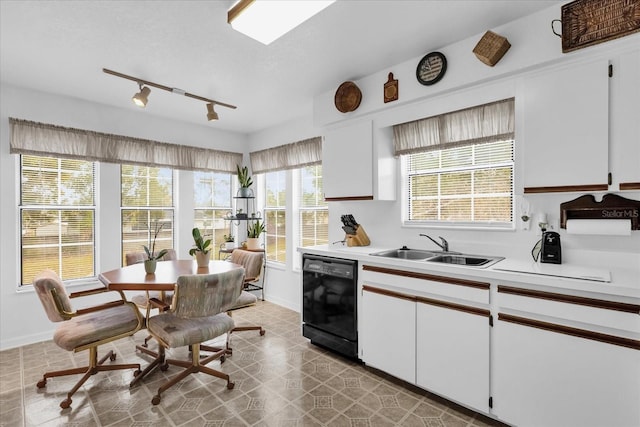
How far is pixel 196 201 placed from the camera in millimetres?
4785

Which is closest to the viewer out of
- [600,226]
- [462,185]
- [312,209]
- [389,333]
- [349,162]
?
[600,226]

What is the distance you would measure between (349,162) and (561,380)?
7.68ft

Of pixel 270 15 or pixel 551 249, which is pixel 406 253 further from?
pixel 270 15

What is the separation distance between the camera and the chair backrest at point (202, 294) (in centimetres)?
221

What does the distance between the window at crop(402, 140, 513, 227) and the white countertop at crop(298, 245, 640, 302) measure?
50cm

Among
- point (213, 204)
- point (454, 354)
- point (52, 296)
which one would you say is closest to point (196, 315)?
point (52, 296)

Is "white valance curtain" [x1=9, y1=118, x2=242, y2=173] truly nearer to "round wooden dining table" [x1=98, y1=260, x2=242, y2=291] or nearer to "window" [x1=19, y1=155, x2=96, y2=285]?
"window" [x1=19, y1=155, x2=96, y2=285]

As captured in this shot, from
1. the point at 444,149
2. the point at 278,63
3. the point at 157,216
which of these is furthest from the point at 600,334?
the point at 157,216

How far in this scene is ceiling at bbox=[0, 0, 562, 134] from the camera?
204cm

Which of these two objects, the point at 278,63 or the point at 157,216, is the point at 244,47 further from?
the point at 157,216

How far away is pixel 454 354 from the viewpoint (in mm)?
2156

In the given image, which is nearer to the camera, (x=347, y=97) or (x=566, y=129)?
(x=566, y=129)

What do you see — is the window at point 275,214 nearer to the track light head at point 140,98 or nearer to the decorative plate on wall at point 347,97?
the decorative plate on wall at point 347,97

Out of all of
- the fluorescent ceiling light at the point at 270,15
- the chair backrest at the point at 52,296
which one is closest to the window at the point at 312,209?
the fluorescent ceiling light at the point at 270,15
